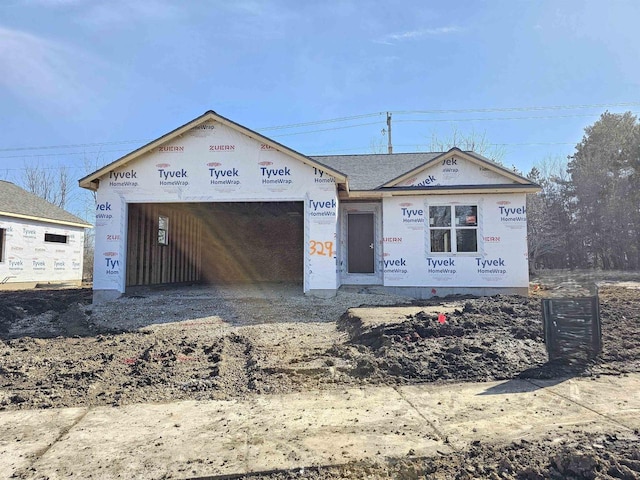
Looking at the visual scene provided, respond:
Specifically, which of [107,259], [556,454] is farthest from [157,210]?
[556,454]

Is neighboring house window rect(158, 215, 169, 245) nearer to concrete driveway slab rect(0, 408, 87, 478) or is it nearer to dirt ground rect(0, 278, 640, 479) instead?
dirt ground rect(0, 278, 640, 479)

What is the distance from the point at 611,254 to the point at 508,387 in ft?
93.7

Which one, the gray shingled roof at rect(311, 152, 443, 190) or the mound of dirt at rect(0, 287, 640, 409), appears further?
the gray shingled roof at rect(311, 152, 443, 190)

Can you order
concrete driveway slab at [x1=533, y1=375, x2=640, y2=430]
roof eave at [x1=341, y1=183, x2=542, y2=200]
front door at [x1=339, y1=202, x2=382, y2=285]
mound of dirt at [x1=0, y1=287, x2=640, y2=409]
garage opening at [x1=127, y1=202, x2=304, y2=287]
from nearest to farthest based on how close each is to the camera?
concrete driveway slab at [x1=533, y1=375, x2=640, y2=430]
mound of dirt at [x1=0, y1=287, x2=640, y2=409]
roof eave at [x1=341, y1=183, x2=542, y2=200]
front door at [x1=339, y1=202, x2=382, y2=285]
garage opening at [x1=127, y1=202, x2=304, y2=287]

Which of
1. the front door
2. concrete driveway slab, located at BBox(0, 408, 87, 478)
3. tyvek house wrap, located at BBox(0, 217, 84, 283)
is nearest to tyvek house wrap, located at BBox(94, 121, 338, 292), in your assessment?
the front door

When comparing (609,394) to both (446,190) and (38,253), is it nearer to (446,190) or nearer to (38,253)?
(446,190)

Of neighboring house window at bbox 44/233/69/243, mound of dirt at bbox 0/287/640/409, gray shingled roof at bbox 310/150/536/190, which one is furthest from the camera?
neighboring house window at bbox 44/233/69/243

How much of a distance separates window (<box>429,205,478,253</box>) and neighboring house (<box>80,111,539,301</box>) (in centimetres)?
3

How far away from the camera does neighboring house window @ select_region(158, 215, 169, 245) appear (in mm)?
14602

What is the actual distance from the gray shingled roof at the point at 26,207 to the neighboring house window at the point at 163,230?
7.31 m

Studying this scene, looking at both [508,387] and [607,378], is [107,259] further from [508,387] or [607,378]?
[607,378]

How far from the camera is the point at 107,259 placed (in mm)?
11258

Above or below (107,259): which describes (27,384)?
below

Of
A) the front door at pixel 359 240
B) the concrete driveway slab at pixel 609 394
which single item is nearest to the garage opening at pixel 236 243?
the front door at pixel 359 240
